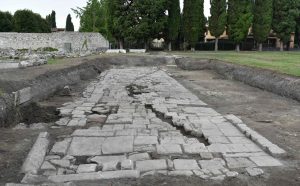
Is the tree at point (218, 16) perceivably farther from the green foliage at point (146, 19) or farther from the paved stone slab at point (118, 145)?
the paved stone slab at point (118, 145)

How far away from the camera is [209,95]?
11.8 meters

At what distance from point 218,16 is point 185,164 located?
33021 mm

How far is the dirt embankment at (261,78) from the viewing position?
11.1m

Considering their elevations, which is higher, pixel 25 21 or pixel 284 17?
pixel 25 21

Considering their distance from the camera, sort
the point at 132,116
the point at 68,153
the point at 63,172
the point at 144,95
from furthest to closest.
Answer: the point at 144,95, the point at 132,116, the point at 68,153, the point at 63,172

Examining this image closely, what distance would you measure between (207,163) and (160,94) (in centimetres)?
648

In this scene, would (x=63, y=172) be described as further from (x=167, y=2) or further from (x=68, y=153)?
(x=167, y=2)

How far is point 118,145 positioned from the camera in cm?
583

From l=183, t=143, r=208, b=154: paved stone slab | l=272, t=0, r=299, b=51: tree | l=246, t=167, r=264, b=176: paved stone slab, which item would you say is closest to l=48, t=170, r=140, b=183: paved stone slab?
l=183, t=143, r=208, b=154: paved stone slab

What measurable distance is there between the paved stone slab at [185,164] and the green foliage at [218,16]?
3248 cm

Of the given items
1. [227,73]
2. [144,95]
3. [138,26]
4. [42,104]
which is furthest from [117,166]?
[138,26]

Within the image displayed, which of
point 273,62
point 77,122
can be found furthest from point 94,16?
point 77,122

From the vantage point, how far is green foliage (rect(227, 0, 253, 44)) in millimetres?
36156

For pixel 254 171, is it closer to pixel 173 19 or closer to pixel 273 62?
pixel 273 62
